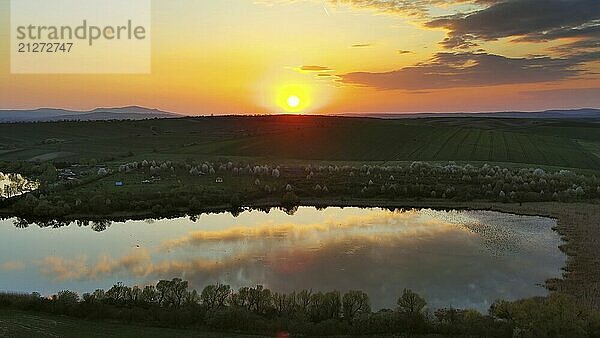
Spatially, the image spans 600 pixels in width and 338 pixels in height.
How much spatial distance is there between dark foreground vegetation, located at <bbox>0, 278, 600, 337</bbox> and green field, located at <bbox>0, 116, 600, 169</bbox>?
176 ft

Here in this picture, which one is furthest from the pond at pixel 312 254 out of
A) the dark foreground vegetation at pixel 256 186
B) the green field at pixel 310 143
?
the green field at pixel 310 143

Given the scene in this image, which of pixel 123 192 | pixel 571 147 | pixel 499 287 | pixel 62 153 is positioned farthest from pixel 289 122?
pixel 499 287

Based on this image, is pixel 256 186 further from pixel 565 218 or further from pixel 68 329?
pixel 68 329

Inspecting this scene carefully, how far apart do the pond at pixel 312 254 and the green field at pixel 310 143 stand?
33.7 metres

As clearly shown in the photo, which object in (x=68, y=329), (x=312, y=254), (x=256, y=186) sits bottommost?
(x=68, y=329)

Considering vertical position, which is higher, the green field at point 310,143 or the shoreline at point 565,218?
the green field at point 310,143

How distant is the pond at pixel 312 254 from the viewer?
2745 cm

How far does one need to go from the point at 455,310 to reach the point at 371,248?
12.0 metres

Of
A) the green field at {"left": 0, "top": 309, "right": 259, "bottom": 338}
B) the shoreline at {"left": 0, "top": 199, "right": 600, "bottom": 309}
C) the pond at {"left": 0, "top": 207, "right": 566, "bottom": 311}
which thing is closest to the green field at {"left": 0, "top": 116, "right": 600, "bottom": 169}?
the shoreline at {"left": 0, "top": 199, "right": 600, "bottom": 309}

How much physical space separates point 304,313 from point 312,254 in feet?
37.9

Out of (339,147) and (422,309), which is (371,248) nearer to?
(422,309)

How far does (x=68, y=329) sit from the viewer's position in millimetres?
19875

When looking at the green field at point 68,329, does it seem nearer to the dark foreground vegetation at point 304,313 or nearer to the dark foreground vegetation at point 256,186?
the dark foreground vegetation at point 304,313

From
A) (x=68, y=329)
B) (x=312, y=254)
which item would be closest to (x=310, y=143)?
(x=312, y=254)
